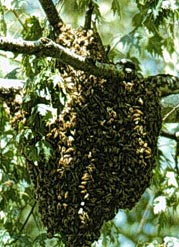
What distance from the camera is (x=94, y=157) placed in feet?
14.3

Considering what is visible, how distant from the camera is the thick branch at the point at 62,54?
3.94 metres

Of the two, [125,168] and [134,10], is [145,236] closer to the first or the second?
[134,10]

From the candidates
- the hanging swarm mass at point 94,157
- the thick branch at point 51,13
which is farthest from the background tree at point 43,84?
the hanging swarm mass at point 94,157

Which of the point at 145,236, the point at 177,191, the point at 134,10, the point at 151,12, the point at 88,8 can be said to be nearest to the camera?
the point at 151,12

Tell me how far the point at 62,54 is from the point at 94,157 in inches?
23.4

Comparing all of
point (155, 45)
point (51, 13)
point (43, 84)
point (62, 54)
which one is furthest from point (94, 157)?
point (155, 45)

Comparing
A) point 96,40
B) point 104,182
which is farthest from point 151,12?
point 104,182

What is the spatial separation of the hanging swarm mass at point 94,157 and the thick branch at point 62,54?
74 millimetres

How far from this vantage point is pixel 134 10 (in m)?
10.3

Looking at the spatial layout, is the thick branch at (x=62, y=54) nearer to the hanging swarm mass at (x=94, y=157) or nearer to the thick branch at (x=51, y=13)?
the hanging swarm mass at (x=94, y=157)

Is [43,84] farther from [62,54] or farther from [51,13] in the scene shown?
[51,13]

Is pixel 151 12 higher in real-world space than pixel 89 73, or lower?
higher

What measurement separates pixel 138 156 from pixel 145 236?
15.7 ft

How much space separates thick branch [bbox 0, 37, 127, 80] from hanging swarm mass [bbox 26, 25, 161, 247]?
0.07 meters
